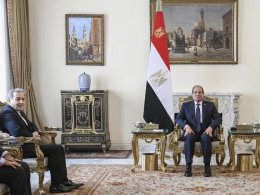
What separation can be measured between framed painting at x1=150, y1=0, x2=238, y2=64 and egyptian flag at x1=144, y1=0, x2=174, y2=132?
1.60ft

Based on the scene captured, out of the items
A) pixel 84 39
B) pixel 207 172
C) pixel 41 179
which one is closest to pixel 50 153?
pixel 41 179

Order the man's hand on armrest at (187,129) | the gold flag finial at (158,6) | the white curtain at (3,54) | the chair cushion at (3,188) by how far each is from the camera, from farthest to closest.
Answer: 1. the gold flag finial at (158,6)
2. the white curtain at (3,54)
3. the man's hand on armrest at (187,129)
4. the chair cushion at (3,188)

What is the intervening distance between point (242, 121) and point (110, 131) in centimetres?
234

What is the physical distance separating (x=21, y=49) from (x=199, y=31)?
3096mm

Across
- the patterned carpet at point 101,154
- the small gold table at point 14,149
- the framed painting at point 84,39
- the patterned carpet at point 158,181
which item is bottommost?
the patterned carpet at point 101,154

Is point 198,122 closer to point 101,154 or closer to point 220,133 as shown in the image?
point 220,133

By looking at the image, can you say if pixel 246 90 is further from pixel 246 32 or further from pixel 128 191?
pixel 128 191

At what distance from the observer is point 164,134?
17.9ft

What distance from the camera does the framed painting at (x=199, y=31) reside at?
7160 mm

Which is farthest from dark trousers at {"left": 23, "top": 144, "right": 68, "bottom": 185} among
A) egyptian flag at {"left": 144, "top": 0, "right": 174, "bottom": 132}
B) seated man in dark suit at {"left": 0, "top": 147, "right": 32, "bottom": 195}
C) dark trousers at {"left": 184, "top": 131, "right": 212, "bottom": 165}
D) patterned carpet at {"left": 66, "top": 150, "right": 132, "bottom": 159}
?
egyptian flag at {"left": 144, "top": 0, "right": 174, "bottom": 132}

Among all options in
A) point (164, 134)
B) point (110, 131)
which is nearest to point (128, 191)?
point (164, 134)

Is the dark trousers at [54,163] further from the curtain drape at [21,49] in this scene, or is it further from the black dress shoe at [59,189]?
the curtain drape at [21,49]

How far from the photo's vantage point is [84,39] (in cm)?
732

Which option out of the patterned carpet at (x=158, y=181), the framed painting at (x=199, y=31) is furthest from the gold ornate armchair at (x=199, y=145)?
the framed painting at (x=199, y=31)
